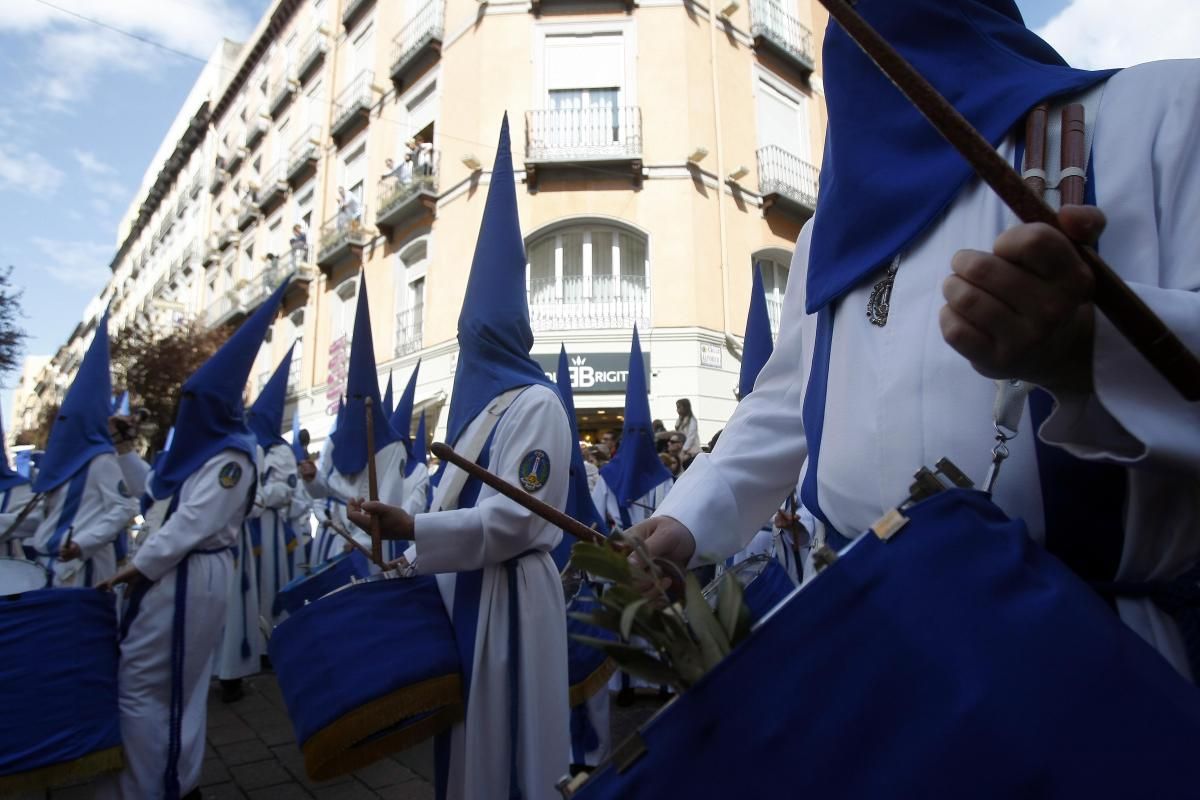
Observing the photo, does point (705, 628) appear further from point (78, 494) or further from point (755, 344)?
point (78, 494)

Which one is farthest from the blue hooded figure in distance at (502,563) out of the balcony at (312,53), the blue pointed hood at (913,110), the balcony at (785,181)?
the balcony at (312,53)

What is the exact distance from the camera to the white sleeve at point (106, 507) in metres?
4.73

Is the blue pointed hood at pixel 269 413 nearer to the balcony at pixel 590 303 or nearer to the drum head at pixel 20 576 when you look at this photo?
the drum head at pixel 20 576

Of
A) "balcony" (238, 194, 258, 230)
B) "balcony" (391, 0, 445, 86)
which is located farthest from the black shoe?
"balcony" (238, 194, 258, 230)

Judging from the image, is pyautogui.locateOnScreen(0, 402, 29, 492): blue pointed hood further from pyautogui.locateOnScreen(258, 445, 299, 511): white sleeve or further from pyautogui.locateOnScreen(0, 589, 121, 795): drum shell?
pyautogui.locateOnScreen(0, 589, 121, 795): drum shell

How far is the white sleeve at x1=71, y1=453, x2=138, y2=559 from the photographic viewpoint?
4.73 meters

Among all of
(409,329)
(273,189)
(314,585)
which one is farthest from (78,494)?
(273,189)

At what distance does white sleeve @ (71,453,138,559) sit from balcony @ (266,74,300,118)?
20.8 meters

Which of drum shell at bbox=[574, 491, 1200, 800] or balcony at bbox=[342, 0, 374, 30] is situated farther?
balcony at bbox=[342, 0, 374, 30]

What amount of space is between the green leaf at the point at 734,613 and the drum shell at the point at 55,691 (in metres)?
3.33

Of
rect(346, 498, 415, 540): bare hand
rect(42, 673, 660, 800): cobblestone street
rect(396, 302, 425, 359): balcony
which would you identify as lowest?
rect(42, 673, 660, 800): cobblestone street

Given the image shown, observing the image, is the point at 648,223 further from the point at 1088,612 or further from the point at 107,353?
the point at 1088,612

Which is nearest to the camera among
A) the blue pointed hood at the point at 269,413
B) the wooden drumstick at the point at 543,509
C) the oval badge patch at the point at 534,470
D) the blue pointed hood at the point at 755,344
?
the wooden drumstick at the point at 543,509

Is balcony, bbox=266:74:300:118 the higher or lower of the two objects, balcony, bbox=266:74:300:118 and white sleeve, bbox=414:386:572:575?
the higher
